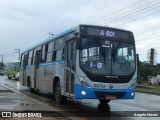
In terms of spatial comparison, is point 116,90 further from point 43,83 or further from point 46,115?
point 43,83

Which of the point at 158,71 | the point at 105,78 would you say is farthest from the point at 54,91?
the point at 158,71

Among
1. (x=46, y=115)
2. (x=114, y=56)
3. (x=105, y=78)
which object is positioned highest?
(x=114, y=56)

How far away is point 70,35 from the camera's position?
1450 centimetres

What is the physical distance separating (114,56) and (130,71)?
89 cm

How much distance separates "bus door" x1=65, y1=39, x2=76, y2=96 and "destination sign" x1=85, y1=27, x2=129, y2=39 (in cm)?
89

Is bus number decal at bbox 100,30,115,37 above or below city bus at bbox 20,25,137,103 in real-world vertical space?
above

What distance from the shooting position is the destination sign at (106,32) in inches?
533

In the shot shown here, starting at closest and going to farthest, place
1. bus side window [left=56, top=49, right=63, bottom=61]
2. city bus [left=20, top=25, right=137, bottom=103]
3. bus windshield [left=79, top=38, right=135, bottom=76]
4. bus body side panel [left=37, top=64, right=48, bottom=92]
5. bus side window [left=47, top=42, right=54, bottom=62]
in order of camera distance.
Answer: city bus [left=20, top=25, right=137, bottom=103] → bus windshield [left=79, top=38, right=135, bottom=76] → bus side window [left=56, top=49, right=63, bottom=61] → bus side window [left=47, top=42, right=54, bottom=62] → bus body side panel [left=37, top=64, right=48, bottom=92]

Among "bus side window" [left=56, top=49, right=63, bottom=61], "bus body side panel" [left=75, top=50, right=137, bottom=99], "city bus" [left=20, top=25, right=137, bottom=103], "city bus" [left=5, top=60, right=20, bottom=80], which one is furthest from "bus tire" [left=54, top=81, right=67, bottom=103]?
"city bus" [left=5, top=60, right=20, bottom=80]

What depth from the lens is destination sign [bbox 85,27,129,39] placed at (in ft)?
44.4

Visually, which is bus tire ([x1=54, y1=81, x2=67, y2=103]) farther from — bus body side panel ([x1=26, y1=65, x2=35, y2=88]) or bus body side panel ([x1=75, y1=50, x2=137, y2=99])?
bus body side panel ([x1=26, y1=65, x2=35, y2=88])

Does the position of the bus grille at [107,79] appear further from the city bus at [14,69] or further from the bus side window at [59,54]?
the city bus at [14,69]

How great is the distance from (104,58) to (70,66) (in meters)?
1.57

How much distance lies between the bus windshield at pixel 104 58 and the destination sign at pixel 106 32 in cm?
26
